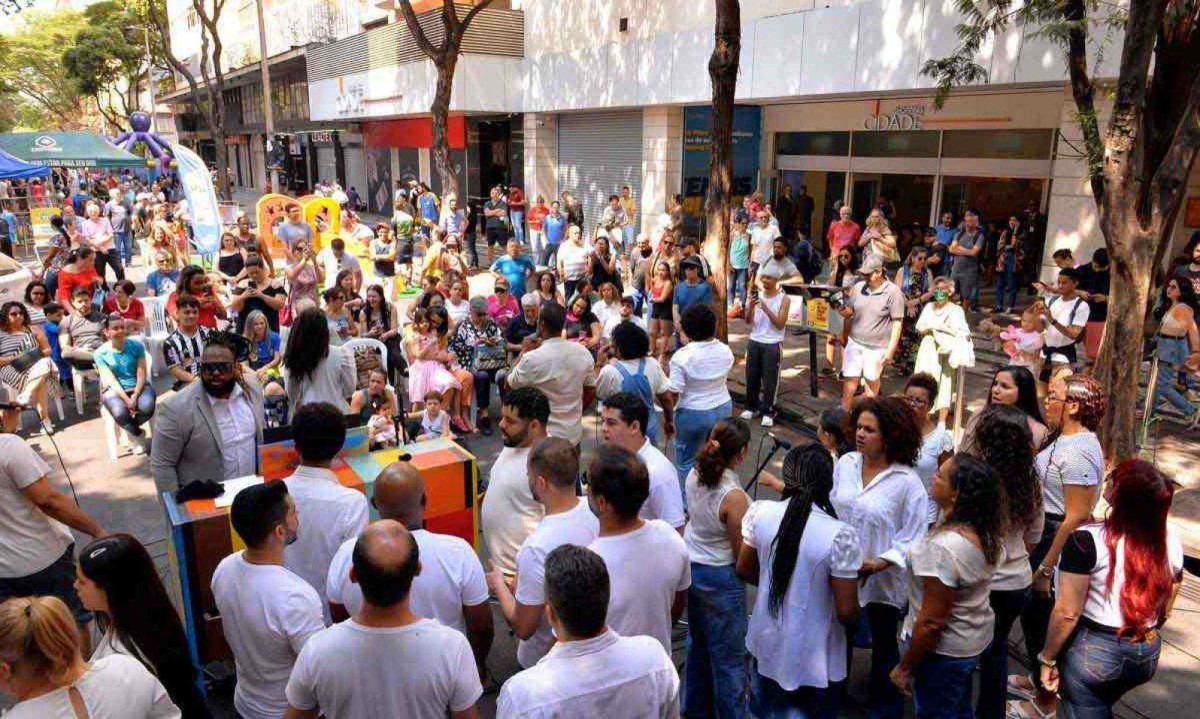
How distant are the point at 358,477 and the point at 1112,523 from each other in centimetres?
346

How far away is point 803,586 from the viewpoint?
10.5 ft

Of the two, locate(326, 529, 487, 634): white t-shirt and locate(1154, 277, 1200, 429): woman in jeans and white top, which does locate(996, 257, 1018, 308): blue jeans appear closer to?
locate(1154, 277, 1200, 429): woman in jeans and white top

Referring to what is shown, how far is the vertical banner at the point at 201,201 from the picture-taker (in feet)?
50.0

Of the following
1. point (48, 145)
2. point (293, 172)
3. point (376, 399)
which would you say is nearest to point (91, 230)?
point (48, 145)

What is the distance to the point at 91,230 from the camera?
1565cm

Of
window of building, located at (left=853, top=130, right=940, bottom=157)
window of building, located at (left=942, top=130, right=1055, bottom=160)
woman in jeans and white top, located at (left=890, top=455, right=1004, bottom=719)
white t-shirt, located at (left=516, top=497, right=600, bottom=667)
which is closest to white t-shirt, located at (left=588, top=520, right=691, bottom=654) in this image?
white t-shirt, located at (left=516, top=497, right=600, bottom=667)

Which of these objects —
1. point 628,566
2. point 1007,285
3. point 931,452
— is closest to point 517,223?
point 1007,285

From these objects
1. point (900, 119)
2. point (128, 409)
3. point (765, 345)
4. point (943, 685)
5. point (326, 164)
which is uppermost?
point (900, 119)

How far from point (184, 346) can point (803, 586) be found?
570cm

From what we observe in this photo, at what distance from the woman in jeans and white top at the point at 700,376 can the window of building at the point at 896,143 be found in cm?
1122

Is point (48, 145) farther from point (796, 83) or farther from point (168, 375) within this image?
point (796, 83)

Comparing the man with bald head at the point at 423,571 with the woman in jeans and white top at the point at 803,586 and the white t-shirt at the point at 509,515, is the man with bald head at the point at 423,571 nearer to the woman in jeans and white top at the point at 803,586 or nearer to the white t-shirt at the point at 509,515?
the white t-shirt at the point at 509,515

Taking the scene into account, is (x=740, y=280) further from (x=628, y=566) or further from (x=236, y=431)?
(x=628, y=566)

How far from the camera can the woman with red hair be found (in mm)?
3111
